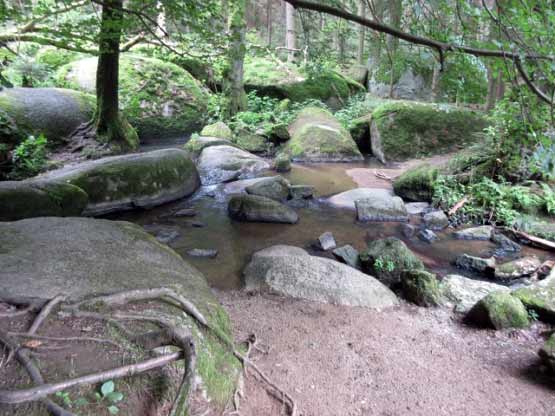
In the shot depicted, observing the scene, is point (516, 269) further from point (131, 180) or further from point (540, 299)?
point (131, 180)

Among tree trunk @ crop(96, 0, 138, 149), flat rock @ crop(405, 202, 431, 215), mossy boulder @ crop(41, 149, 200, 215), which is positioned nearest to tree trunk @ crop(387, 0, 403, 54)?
flat rock @ crop(405, 202, 431, 215)

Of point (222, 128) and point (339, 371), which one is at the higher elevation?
point (222, 128)

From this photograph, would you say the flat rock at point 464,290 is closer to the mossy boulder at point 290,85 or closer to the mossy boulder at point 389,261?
the mossy boulder at point 389,261

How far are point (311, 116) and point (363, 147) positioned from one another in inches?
79.1

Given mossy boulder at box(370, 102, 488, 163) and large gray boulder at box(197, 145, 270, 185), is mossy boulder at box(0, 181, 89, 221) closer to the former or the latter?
large gray boulder at box(197, 145, 270, 185)

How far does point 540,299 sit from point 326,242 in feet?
8.78

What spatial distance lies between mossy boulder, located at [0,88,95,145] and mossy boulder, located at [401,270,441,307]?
713 cm

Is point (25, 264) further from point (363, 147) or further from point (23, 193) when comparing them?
point (363, 147)

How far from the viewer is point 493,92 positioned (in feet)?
38.9

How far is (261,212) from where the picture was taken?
673 cm

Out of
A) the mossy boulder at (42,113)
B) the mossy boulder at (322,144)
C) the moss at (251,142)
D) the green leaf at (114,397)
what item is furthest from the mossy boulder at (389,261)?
the moss at (251,142)

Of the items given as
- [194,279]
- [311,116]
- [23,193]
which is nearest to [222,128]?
[311,116]

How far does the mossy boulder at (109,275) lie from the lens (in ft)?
6.56

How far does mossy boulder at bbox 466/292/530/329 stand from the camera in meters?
3.82
